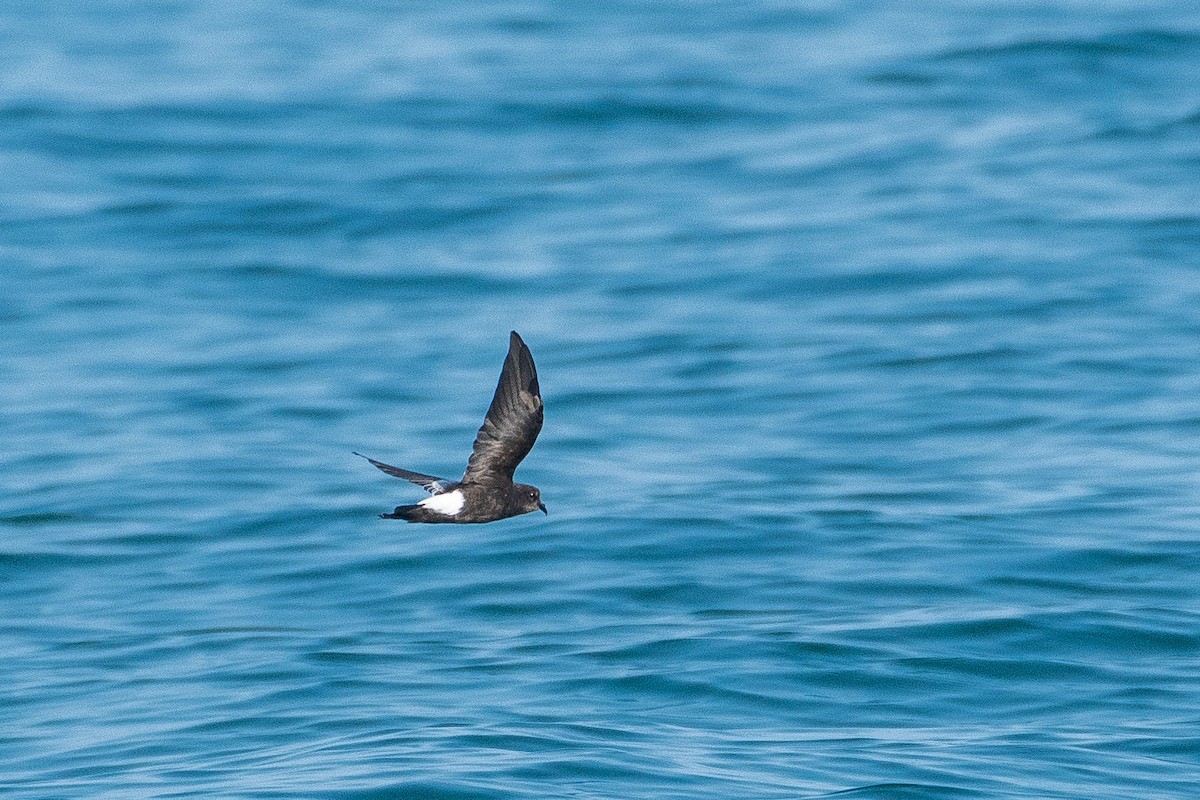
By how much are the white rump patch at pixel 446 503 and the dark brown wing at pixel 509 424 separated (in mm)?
129

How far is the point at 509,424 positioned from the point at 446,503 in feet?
1.44

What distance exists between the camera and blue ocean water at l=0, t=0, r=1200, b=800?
9953mm

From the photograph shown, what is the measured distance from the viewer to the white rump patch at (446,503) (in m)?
7.88

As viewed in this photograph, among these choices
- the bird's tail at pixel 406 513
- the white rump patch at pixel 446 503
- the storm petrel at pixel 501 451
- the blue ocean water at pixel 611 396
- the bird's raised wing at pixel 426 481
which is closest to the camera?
the bird's tail at pixel 406 513

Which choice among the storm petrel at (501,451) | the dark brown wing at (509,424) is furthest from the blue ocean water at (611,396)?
the dark brown wing at (509,424)

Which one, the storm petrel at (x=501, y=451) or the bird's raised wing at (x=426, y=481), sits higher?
the storm petrel at (x=501, y=451)

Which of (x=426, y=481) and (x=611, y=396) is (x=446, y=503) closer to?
(x=426, y=481)

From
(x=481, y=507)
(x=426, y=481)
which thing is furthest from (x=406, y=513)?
(x=426, y=481)

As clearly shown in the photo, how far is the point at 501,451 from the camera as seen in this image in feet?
26.9

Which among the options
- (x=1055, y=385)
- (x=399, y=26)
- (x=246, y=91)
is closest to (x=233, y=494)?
(x=1055, y=385)

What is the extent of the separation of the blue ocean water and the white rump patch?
1.49 meters

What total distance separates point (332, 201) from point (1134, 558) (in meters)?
11.7

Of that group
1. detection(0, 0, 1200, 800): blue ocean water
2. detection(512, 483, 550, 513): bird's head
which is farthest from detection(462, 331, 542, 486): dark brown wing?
detection(0, 0, 1200, 800): blue ocean water

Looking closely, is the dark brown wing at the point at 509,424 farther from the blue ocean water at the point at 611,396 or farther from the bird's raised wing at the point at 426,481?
the blue ocean water at the point at 611,396
